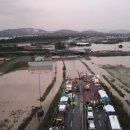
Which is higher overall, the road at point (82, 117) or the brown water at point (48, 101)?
the road at point (82, 117)

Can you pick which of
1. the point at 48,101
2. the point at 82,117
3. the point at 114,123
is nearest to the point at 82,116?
the point at 82,117

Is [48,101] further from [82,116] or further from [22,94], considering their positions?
[82,116]

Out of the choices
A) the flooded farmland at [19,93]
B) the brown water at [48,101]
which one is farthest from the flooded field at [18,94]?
the brown water at [48,101]

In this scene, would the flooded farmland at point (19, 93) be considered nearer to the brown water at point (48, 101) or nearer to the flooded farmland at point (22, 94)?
the flooded farmland at point (22, 94)

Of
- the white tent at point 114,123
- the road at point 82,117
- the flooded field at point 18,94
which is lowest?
the flooded field at point 18,94

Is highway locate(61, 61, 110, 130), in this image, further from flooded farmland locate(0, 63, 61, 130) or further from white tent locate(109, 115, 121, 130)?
flooded farmland locate(0, 63, 61, 130)

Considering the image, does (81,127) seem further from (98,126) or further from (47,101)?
(47,101)

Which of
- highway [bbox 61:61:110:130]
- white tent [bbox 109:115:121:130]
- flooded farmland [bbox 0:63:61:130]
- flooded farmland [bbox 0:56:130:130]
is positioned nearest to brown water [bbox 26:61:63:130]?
flooded farmland [bbox 0:56:130:130]

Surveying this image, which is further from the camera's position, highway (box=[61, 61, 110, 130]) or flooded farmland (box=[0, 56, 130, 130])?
flooded farmland (box=[0, 56, 130, 130])
